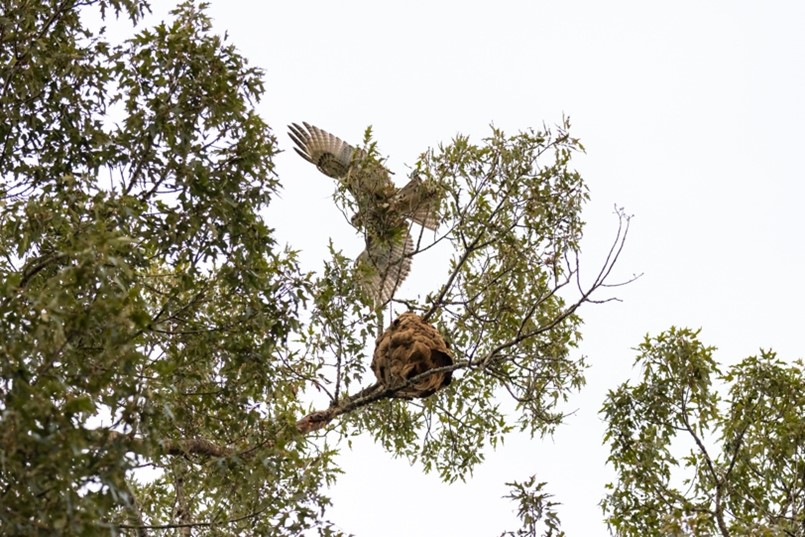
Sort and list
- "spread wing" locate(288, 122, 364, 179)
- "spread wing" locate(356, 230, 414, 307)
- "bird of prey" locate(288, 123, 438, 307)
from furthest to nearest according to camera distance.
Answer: "spread wing" locate(288, 122, 364, 179) < "bird of prey" locate(288, 123, 438, 307) < "spread wing" locate(356, 230, 414, 307)

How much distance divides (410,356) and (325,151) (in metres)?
5.02

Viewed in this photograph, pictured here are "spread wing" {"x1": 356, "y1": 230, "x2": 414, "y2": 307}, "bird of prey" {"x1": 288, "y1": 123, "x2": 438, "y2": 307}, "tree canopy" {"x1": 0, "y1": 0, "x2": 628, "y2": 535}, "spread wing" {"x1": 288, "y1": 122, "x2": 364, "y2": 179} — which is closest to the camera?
"tree canopy" {"x1": 0, "y1": 0, "x2": 628, "y2": 535}

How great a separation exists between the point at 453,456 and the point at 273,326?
507 cm

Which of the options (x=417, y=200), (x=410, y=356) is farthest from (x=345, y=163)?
(x=410, y=356)

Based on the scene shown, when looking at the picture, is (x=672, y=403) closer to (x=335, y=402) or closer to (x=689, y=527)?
(x=689, y=527)

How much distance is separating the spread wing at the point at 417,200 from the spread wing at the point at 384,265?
29cm

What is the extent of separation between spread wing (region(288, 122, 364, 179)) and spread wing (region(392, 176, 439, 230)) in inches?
97.4

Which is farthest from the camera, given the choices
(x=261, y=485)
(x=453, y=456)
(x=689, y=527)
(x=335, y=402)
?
(x=453, y=456)

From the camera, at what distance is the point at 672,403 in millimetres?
12070

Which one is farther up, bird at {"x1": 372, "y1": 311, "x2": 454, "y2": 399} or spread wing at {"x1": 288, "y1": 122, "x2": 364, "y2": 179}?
spread wing at {"x1": 288, "y1": 122, "x2": 364, "y2": 179}

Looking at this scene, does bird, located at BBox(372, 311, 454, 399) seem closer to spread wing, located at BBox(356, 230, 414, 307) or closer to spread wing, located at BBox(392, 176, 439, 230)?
spread wing, located at BBox(356, 230, 414, 307)

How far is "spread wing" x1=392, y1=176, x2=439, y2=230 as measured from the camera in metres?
11.4

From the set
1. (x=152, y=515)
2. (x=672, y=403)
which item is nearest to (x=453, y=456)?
(x=672, y=403)

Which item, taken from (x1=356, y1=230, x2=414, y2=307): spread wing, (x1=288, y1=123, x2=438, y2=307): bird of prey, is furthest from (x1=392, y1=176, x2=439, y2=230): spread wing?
(x1=356, y1=230, x2=414, y2=307): spread wing
